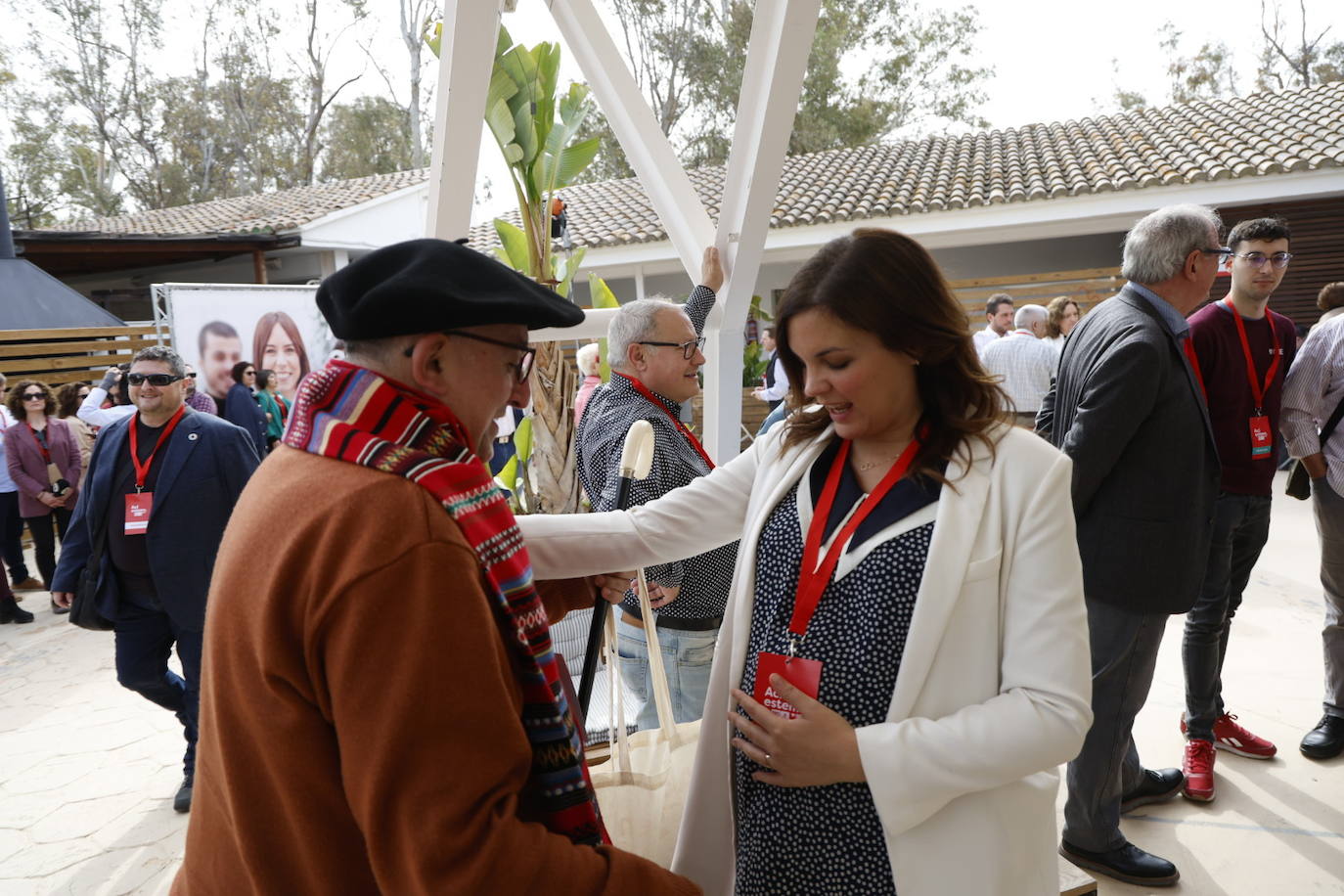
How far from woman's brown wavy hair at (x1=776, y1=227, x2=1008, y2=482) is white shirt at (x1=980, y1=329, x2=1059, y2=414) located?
6.93m

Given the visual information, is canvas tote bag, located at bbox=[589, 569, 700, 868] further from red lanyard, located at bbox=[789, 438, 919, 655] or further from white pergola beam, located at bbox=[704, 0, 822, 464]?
white pergola beam, located at bbox=[704, 0, 822, 464]

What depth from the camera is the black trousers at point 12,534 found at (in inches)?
314

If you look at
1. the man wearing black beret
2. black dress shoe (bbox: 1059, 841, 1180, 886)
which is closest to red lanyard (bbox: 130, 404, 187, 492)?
the man wearing black beret

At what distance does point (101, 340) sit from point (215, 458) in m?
10.6

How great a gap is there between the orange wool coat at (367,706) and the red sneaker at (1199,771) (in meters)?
3.43

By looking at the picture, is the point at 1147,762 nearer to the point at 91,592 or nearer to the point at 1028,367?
the point at 1028,367

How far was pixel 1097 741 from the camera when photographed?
2846mm

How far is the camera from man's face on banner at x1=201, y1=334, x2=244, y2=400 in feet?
34.4

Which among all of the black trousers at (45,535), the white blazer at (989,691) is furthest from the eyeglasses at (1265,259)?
the black trousers at (45,535)

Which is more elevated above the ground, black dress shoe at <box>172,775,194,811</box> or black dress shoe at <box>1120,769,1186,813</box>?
black dress shoe at <box>1120,769,1186,813</box>

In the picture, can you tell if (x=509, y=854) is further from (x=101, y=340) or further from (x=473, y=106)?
(x=101, y=340)

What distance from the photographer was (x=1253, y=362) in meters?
3.57

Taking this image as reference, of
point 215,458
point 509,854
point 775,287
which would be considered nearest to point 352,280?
point 509,854

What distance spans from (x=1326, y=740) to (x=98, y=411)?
10.9 meters
